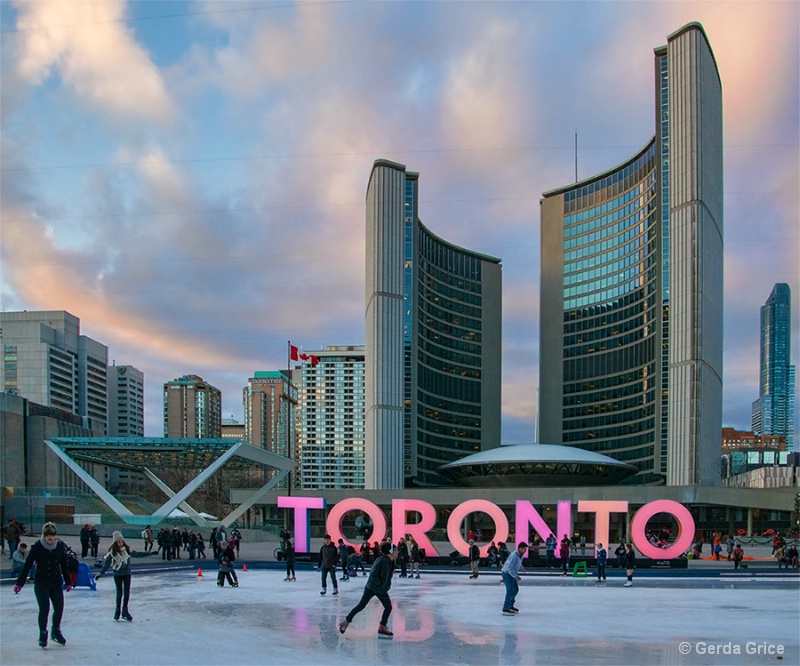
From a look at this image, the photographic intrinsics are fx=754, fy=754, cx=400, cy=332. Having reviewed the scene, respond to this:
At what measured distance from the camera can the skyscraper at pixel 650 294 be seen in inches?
3393

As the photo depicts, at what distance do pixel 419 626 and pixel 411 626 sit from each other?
16 cm

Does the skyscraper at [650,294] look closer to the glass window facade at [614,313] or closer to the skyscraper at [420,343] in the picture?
the glass window facade at [614,313]

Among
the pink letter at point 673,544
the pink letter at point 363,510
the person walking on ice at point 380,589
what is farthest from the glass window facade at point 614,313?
the person walking on ice at point 380,589

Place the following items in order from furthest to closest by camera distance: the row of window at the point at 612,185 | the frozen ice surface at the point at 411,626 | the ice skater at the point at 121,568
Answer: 1. the row of window at the point at 612,185
2. the ice skater at the point at 121,568
3. the frozen ice surface at the point at 411,626

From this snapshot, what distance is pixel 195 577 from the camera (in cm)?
2534

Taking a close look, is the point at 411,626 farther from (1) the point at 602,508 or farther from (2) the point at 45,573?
(1) the point at 602,508

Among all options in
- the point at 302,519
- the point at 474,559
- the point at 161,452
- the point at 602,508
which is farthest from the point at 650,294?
the point at 474,559

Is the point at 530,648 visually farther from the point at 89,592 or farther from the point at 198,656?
the point at 89,592

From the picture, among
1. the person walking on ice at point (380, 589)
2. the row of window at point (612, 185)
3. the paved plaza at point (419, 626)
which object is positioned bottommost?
the paved plaza at point (419, 626)

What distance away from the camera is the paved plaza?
38.8 ft

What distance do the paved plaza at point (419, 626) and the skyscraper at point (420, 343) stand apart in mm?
79877

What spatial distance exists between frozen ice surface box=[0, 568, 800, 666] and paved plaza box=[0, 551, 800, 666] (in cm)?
3

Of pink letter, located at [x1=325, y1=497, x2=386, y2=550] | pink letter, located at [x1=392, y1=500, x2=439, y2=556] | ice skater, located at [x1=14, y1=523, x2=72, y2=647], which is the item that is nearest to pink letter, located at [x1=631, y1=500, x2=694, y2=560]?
pink letter, located at [x1=392, y1=500, x2=439, y2=556]

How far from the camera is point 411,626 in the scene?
588 inches
